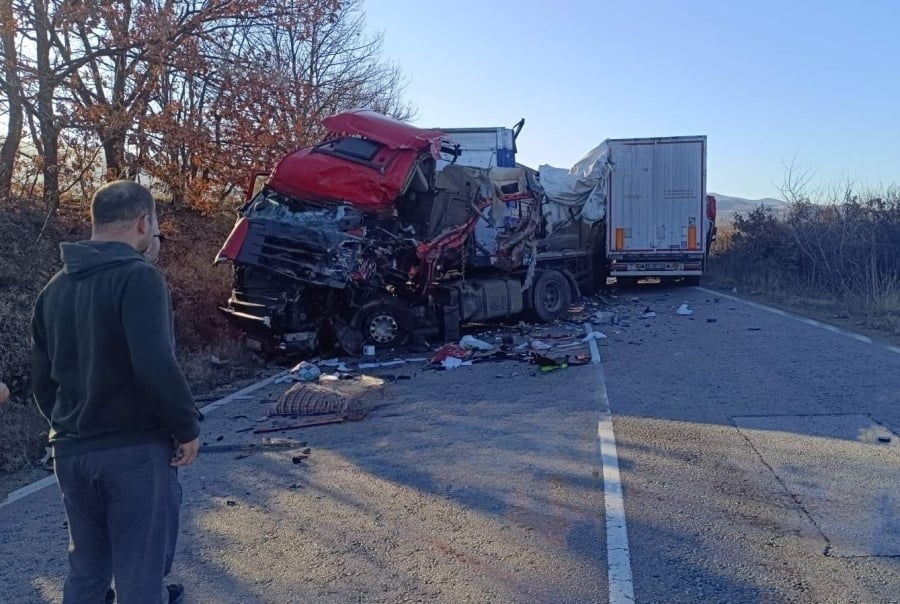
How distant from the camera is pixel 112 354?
287 centimetres

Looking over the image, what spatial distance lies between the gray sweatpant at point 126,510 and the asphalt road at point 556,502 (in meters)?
1.21

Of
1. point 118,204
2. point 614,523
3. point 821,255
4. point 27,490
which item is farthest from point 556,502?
point 821,255

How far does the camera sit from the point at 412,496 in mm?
5566

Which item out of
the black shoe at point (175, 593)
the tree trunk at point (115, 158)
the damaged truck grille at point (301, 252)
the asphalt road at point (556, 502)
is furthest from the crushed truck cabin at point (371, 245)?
the black shoe at point (175, 593)

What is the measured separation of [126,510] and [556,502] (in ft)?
9.86

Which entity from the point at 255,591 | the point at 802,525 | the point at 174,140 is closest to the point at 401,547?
the point at 255,591

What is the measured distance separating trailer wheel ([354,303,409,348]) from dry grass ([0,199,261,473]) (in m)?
1.61

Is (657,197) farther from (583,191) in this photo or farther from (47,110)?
(47,110)

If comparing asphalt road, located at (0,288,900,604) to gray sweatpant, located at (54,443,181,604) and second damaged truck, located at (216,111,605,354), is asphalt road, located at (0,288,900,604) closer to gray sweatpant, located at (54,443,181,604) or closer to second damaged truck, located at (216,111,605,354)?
gray sweatpant, located at (54,443,181,604)

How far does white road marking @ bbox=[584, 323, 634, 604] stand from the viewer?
4.05 meters

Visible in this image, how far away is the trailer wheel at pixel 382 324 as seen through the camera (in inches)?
476

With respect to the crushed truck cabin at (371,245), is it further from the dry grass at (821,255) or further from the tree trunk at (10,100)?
the dry grass at (821,255)

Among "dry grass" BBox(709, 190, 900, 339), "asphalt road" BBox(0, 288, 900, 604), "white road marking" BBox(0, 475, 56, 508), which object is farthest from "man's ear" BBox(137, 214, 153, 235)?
"dry grass" BBox(709, 190, 900, 339)

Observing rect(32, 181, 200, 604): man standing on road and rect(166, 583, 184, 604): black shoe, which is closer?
rect(32, 181, 200, 604): man standing on road
